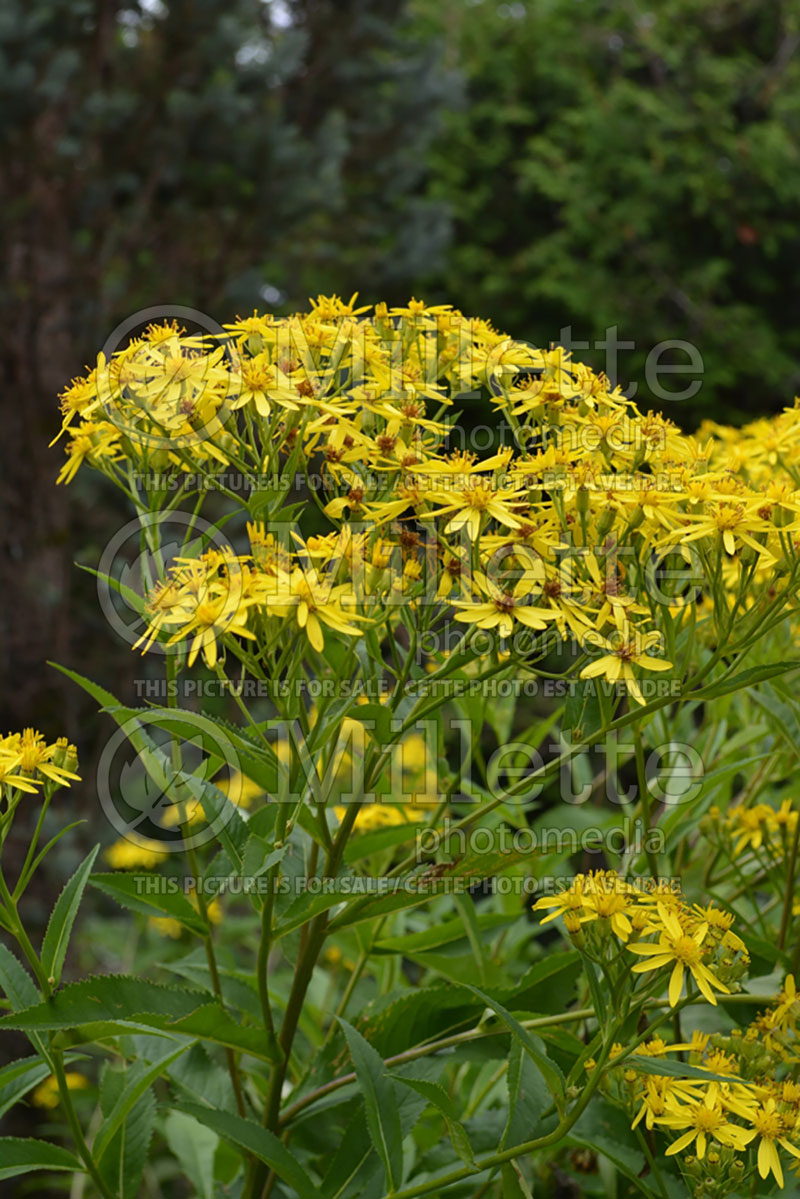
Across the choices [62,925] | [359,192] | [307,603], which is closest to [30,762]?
[62,925]

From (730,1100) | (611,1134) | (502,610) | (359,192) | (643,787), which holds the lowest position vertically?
(611,1134)

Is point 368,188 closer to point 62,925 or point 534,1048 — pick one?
point 62,925

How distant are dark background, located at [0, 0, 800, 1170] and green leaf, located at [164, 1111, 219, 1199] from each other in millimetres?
3339

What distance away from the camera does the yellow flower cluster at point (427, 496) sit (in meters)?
1.08

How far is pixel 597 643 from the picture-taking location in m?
1.07

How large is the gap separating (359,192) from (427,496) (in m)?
7.19

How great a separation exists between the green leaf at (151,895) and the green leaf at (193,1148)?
43 cm

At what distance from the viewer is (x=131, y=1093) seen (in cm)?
108

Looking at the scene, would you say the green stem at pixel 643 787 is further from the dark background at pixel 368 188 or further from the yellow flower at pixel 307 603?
the dark background at pixel 368 188

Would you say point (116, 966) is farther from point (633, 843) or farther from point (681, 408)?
point (681, 408)

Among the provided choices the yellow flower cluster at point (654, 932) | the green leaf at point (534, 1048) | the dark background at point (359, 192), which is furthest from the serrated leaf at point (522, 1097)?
the dark background at point (359, 192)

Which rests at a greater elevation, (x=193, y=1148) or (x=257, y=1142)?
(x=257, y=1142)

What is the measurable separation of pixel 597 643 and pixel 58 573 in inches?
187

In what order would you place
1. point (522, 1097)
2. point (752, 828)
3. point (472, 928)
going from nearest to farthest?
A: point (522, 1097) < point (472, 928) < point (752, 828)
